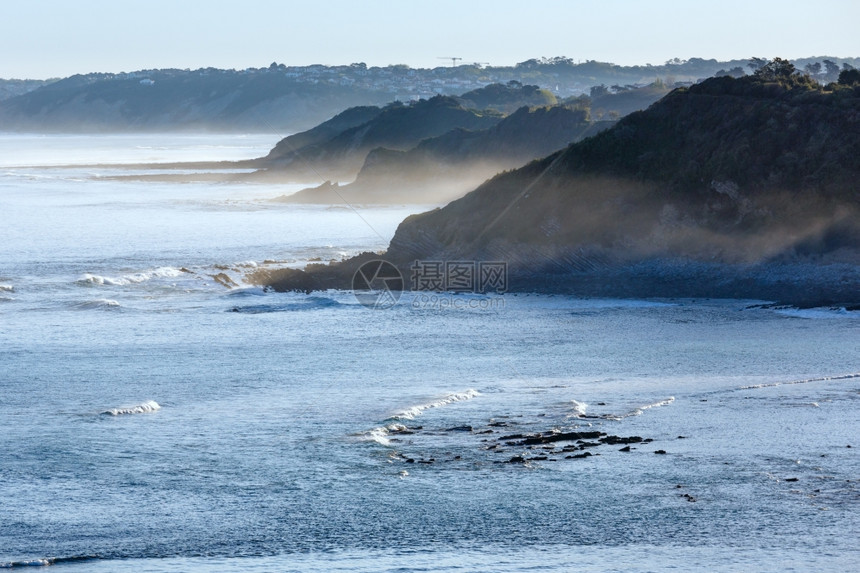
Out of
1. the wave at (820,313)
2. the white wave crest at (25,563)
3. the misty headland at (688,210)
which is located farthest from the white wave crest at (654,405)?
the misty headland at (688,210)

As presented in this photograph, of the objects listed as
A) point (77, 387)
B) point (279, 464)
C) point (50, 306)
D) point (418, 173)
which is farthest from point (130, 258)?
point (418, 173)

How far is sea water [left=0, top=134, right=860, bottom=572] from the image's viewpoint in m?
13.0

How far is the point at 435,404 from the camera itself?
20.2m

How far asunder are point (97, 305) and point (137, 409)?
49.4ft

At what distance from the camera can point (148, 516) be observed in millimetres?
13969

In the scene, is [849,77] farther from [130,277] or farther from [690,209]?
[130,277]

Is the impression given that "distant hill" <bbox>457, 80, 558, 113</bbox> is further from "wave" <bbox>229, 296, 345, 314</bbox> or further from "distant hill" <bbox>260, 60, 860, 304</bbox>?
"wave" <bbox>229, 296, 345, 314</bbox>

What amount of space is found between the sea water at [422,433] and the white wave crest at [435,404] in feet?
0.26

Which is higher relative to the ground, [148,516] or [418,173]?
[418,173]

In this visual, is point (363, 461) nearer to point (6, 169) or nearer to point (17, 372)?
point (17, 372)

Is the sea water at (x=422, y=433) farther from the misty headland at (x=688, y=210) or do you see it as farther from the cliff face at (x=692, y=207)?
the cliff face at (x=692, y=207)

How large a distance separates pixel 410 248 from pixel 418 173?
4863cm

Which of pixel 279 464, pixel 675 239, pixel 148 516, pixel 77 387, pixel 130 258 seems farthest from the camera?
pixel 130 258

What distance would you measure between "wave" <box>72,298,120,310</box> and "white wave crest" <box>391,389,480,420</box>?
1597 cm
